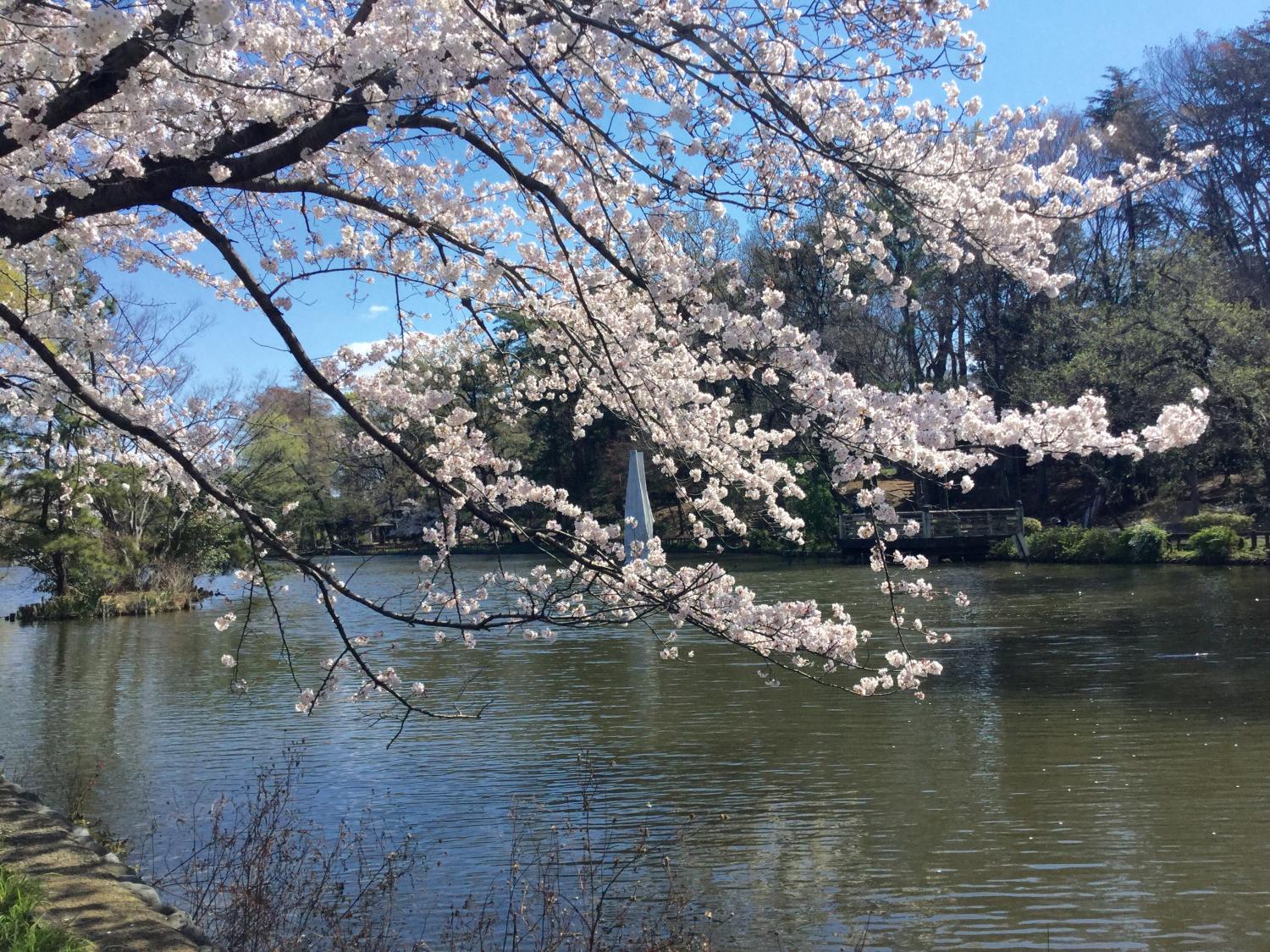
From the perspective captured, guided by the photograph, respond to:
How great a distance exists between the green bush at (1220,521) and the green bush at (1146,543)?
27.0 inches

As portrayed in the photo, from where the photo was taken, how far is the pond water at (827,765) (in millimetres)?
5449

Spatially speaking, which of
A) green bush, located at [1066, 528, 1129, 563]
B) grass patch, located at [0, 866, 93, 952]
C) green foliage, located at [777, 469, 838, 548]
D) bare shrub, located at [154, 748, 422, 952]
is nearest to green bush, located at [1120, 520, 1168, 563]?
green bush, located at [1066, 528, 1129, 563]

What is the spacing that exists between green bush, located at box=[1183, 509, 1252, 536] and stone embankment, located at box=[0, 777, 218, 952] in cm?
2403

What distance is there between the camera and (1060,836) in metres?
6.30

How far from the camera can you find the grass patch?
11.6 ft

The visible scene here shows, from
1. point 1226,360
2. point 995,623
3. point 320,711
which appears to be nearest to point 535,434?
point 1226,360

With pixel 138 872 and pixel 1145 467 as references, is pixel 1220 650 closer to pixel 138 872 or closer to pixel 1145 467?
pixel 138 872

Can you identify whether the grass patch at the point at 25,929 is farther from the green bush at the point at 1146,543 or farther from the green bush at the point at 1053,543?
the green bush at the point at 1053,543

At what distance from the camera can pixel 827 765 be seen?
26.4 feet

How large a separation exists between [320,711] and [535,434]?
104 ft

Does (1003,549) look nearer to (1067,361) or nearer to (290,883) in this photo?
(1067,361)

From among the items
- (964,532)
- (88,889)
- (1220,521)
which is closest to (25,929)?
(88,889)

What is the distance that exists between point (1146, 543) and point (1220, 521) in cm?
161

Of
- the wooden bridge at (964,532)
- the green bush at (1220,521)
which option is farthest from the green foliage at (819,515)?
the green bush at (1220,521)
